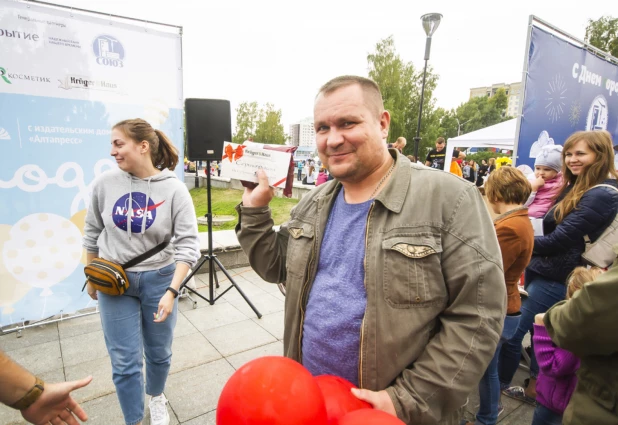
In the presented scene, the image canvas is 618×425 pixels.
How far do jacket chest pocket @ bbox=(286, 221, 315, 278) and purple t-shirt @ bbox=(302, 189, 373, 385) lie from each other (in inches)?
2.4

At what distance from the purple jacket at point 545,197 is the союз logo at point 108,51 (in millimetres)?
4514

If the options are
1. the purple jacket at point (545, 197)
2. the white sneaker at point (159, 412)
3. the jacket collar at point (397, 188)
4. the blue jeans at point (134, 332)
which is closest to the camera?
the jacket collar at point (397, 188)

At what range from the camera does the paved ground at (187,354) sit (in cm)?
263

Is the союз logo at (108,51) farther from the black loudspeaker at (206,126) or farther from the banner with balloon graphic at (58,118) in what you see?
the black loudspeaker at (206,126)

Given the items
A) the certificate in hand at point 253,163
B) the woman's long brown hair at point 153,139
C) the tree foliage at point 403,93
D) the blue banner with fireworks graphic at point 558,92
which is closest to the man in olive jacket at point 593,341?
the certificate in hand at point 253,163

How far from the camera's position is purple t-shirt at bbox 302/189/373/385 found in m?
1.31

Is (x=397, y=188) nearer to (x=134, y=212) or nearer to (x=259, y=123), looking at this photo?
(x=134, y=212)

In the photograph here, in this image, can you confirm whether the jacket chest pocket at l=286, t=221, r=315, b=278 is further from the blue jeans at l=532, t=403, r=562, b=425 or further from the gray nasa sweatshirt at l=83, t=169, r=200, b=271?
the blue jeans at l=532, t=403, r=562, b=425

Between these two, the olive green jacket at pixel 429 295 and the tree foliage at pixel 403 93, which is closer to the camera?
the olive green jacket at pixel 429 295

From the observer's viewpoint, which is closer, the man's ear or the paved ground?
the man's ear

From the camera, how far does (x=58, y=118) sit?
3482 mm

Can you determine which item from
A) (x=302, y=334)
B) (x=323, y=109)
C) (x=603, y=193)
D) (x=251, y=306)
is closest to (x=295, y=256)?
(x=302, y=334)

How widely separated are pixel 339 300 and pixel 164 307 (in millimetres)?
1294

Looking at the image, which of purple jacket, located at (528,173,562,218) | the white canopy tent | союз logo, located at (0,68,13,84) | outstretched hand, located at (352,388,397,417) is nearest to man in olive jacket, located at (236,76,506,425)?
outstretched hand, located at (352,388,397,417)
